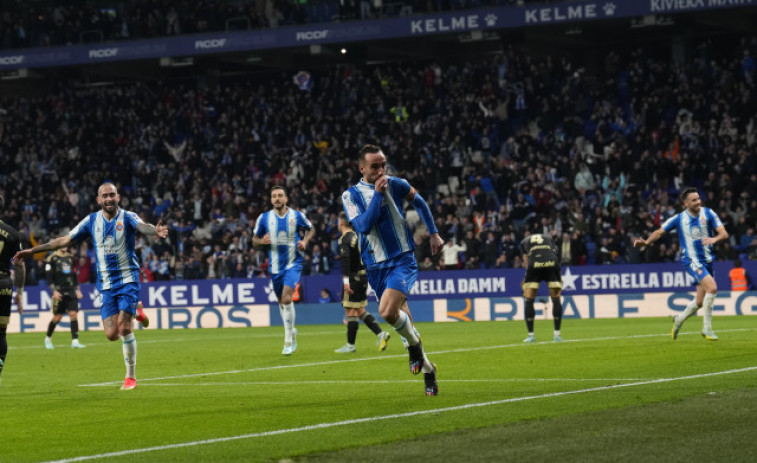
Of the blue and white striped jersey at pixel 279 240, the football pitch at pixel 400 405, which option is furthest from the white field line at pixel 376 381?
the blue and white striped jersey at pixel 279 240

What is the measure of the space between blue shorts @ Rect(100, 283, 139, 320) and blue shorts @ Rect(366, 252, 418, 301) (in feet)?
11.8

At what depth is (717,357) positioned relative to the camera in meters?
16.2

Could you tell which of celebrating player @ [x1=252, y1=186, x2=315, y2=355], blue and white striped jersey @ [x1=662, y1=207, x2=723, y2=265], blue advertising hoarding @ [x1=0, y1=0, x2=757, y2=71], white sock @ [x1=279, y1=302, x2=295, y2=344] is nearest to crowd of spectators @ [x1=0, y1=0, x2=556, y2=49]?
blue advertising hoarding @ [x1=0, y1=0, x2=757, y2=71]

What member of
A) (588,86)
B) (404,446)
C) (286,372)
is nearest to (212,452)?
(404,446)

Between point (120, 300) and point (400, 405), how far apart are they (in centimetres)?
456

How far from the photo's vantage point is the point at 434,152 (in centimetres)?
4119

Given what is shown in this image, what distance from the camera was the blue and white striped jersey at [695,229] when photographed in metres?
19.9

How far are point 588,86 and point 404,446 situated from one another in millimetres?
33454

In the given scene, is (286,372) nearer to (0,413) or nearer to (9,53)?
(0,413)

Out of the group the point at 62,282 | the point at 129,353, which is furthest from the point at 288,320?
the point at 62,282

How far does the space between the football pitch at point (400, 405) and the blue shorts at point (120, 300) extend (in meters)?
0.96

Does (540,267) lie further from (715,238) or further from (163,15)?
(163,15)

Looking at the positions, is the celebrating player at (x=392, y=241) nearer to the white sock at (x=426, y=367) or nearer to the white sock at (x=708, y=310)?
the white sock at (x=426, y=367)

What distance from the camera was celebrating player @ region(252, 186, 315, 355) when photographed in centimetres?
2017
